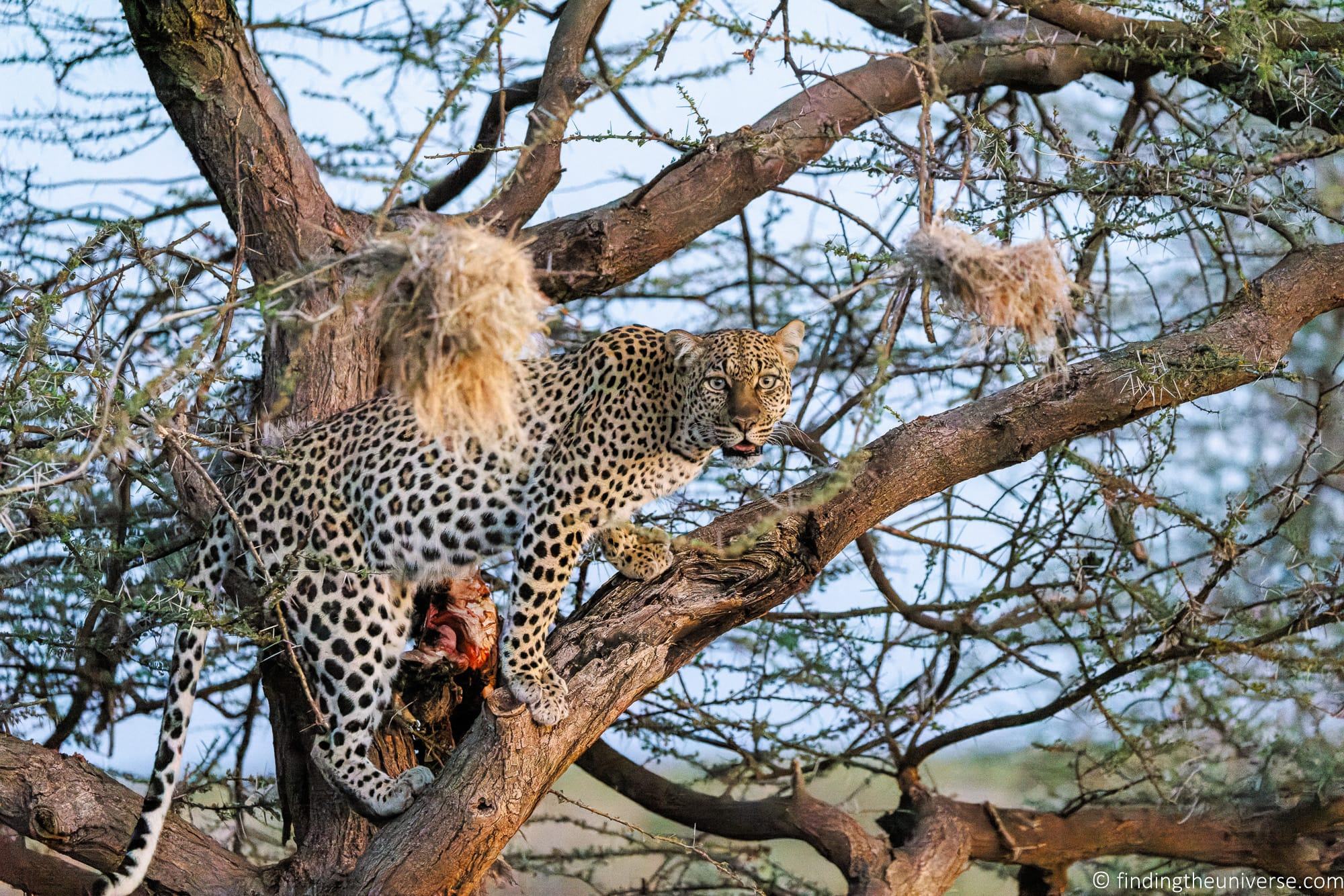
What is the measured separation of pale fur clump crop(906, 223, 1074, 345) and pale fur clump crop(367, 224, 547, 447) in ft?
3.15

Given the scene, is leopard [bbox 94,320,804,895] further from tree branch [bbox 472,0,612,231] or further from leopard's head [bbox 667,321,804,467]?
tree branch [bbox 472,0,612,231]

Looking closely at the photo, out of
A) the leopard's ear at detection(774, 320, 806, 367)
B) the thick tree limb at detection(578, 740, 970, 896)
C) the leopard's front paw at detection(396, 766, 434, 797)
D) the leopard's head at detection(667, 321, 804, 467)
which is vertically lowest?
the leopard's front paw at detection(396, 766, 434, 797)

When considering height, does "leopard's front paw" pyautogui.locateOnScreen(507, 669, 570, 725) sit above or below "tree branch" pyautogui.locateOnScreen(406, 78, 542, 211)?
below

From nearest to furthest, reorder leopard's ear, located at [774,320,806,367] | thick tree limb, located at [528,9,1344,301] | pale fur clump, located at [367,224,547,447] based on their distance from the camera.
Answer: pale fur clump, located at [367,224,547,447], leopard's ear, located at [774,320,806,367], thick tree limb, located at [528,9,1344,301]

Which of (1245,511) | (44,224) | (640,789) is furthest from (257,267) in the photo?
(1245,511)

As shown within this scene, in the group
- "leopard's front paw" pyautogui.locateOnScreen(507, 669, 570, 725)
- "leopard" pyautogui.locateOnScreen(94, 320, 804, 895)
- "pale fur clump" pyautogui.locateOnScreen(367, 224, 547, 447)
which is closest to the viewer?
"pale fur clump" pyautogui.locateOnScreen(367, 224, 547, 447)

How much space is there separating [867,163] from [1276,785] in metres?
3.75

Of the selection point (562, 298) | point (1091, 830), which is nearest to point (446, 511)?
point (562, 298)

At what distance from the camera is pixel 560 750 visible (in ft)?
14.5

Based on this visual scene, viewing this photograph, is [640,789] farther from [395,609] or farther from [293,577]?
[293,577]

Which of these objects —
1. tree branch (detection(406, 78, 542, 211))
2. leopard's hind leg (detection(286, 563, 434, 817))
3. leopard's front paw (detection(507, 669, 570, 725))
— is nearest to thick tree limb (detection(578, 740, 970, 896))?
leopard's hind leg (detection(286, 563, 434, 817))

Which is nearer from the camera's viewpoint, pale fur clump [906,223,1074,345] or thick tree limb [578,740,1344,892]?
pale fur clump [906,223,1074,345]

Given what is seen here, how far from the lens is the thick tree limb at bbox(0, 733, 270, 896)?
173 inches

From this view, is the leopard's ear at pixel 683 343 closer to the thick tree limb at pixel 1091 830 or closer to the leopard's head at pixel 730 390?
the leopard's head at pixel 730 390
